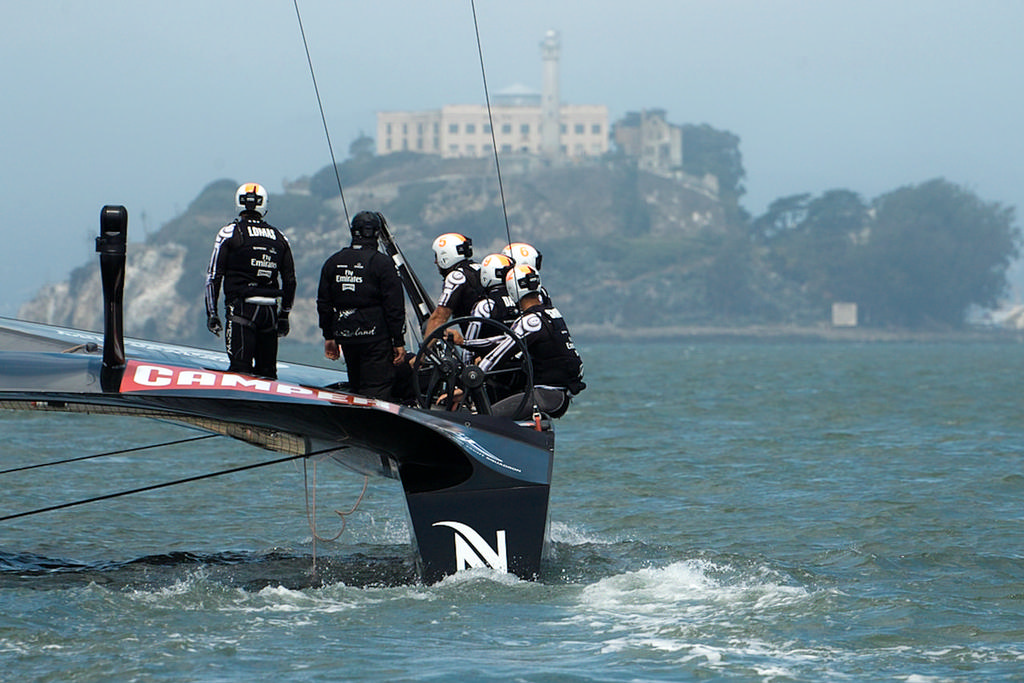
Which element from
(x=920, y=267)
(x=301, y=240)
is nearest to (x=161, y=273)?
(x=301, y=240)

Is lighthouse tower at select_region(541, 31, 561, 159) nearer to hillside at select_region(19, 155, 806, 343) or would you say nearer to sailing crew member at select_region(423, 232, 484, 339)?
hillside at select_region(19, 155, 806, 343)

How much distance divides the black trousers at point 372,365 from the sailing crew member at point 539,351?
53 cm

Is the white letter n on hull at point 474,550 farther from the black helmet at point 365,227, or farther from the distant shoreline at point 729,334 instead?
the distant shoreline at point 729,334

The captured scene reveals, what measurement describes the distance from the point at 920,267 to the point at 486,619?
16341cm

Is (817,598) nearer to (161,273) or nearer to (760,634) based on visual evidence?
(760,634)

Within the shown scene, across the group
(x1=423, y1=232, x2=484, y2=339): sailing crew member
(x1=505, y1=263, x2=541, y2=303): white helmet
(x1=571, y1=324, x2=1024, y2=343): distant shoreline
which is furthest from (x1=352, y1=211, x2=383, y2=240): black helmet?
(x1=571, y1=324, x2=1024, y2=343): distant shoreline

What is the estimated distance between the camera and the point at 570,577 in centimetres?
861

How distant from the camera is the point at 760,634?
275 inches

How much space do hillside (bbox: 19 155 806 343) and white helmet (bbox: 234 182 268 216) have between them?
12425cm

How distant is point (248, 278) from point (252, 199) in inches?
17.1

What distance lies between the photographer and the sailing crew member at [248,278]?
8461 mm

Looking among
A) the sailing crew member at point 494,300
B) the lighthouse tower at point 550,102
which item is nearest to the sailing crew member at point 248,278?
the sailing crew member at point 494,300

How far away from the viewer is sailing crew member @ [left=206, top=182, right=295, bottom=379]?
333 inches

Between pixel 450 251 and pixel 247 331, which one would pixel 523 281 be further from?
pixel 247 331
